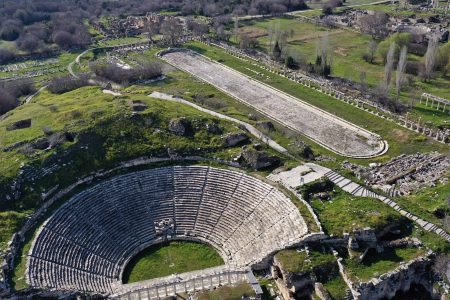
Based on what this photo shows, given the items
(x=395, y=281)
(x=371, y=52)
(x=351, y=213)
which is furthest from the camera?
(x=371, y=52)

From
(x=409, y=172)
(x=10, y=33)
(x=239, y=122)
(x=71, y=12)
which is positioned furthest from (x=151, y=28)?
(x=409, y=172)

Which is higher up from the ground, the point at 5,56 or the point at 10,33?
the point at 10,33

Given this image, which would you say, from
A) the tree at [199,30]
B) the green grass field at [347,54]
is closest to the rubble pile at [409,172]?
the green grass field at [347,54]

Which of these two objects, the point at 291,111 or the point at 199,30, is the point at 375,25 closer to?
the point at 199,30

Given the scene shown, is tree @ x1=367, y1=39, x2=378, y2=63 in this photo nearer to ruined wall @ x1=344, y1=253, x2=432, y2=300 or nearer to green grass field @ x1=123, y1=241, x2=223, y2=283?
ruined wall @ x1=344, y1=253, x2=432, y2=300

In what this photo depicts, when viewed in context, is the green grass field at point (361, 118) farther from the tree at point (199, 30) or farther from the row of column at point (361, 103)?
the tree at point (199, 30)

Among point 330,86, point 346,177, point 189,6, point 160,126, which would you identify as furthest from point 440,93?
point 189,6
